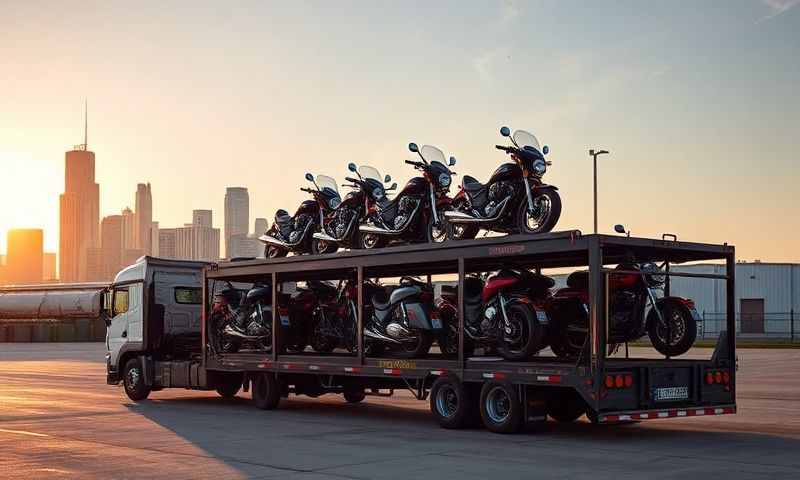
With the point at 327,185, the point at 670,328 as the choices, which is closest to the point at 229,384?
the point at 327,185

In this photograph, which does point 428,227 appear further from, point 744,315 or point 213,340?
point 744,315

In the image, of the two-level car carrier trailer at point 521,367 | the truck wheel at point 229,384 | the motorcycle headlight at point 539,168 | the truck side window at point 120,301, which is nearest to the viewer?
the two-level car carrier trailer at point 521,367

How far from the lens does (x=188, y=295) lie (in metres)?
22.9

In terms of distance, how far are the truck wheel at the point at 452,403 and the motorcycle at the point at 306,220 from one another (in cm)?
577

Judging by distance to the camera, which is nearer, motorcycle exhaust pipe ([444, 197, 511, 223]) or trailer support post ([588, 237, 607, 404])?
trailer support post ([588, 237, 607, 404])

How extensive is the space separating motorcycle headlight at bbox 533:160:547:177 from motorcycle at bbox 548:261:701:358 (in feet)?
5.13

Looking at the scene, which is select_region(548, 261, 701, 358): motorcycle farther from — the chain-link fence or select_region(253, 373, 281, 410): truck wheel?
the chain-link fence

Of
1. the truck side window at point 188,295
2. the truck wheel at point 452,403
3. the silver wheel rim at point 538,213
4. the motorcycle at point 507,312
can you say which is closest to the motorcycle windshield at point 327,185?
the truck side window at point 188,295

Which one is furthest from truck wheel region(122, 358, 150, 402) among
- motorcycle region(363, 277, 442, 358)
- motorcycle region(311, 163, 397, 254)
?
motorcycle region(363, 277, 442, 358)

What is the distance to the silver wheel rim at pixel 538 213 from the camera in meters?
15.1

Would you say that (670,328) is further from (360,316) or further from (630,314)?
(360,316)

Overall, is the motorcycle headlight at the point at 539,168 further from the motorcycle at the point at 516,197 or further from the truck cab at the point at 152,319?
the truck cab at the point at 152,319

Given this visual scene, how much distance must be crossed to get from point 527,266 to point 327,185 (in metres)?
→ 5.68

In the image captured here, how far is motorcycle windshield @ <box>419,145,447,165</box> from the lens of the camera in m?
17.9
